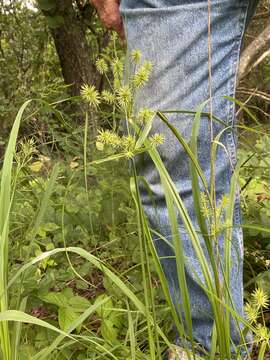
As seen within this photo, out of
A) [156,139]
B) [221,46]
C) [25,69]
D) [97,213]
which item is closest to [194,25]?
[221,46]

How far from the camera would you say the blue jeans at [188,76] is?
113 cm

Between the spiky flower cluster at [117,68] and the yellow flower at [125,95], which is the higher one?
the spiky flower cluster at [117,68]

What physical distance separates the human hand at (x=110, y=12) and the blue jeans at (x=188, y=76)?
0.46 feet

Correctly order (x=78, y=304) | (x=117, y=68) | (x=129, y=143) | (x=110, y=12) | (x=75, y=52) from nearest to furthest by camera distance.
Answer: (x=129, y=143) → (x=117, y=68) → (x=110, y=12) → (x=78, y=304) → (x=75, y=52)

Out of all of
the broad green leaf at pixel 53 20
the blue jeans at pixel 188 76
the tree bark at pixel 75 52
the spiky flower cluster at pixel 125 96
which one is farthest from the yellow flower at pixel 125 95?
the tree bark at pixel 75 52

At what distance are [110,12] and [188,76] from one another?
1.03ft

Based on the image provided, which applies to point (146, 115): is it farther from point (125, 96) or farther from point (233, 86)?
point (233, 86)

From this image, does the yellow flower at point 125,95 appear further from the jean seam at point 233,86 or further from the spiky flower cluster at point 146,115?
the jean seam at point 233,86

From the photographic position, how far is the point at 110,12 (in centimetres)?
135

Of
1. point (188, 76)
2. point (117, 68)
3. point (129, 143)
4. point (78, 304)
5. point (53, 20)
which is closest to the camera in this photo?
point (129, 143)

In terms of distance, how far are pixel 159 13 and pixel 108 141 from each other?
38 cm

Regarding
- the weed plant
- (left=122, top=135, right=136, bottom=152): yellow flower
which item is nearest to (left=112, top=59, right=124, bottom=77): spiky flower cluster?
the weed plant

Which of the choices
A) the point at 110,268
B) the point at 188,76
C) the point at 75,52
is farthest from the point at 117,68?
the point at 75,52

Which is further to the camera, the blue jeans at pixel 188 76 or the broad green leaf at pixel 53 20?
the broad green leaf at pixel 53 20
